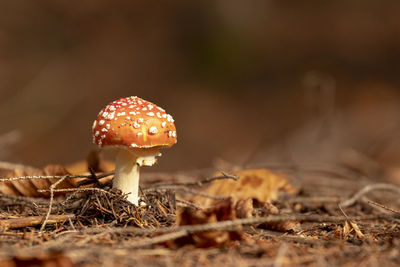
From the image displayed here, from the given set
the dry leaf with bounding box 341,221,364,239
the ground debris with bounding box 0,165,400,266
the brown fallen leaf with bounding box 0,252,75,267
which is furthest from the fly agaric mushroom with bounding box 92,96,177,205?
the dry leaf with bounding box 341,221,364,239

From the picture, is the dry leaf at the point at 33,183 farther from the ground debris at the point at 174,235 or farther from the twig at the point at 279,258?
the twig at the point at 279,258

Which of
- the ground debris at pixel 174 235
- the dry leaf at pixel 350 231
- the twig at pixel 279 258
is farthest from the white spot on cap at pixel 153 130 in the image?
the dry leaf at pixel 350 231

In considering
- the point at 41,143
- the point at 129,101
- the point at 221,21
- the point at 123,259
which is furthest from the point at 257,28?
the point at 123,259

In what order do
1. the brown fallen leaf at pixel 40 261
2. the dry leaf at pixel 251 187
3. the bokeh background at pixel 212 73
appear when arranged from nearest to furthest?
the brown fallen leaf at pixel 40 261 < the dry leaf at pixel 251 187 < the bokeh background at pixel 212 73

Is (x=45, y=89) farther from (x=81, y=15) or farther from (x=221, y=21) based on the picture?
(x=221, y=21)

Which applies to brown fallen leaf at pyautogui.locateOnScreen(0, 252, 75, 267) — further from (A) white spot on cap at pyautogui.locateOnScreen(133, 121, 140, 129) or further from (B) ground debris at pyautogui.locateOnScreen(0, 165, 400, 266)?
(A) white spot on cap at pyautogui.locateOnScreen(133, 121, 140, 129)

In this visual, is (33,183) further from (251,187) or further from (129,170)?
(251,187)

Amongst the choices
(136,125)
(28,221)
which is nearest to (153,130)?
(136,125)
